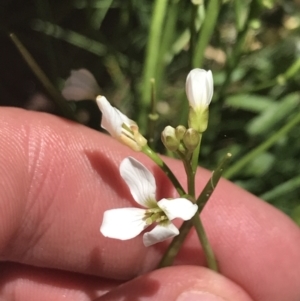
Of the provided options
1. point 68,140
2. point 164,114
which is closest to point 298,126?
point 164,114

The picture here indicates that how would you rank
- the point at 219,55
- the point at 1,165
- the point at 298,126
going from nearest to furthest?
the point at 1,165 < the point at 298,126 < the point at 219,55

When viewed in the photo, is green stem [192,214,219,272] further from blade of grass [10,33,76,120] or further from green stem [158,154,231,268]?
blade of grass [10,33,76,120]

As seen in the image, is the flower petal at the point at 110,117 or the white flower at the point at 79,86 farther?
the white flower at the point at 79,86

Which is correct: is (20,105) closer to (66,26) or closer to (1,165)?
(66,26)

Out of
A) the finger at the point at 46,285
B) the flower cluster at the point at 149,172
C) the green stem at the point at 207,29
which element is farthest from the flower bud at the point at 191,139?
the finger at the point at 46,285

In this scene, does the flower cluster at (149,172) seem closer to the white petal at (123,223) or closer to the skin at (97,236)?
the white petal at (123,223)

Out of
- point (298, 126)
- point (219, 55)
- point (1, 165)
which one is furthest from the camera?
point (219, 55)

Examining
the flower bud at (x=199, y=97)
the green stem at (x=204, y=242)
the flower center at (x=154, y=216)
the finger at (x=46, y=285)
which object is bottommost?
the finger at (x=46, y=285)
